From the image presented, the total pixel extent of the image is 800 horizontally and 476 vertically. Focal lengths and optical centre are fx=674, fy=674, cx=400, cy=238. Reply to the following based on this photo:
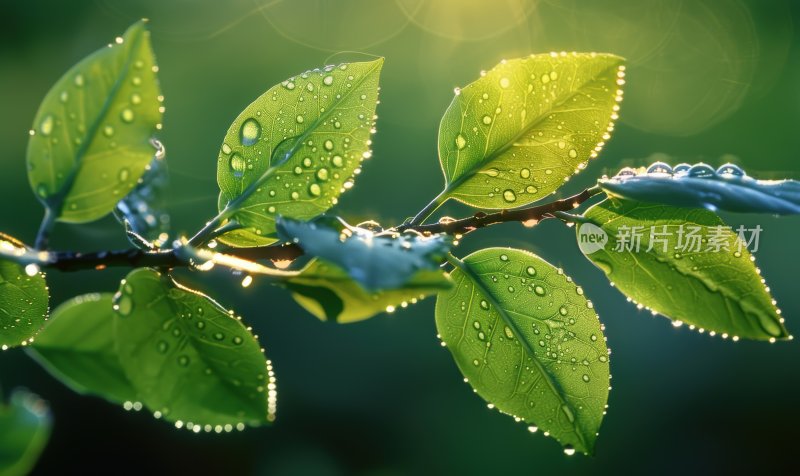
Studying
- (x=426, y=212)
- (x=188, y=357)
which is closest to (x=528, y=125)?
(x=426, y=212)

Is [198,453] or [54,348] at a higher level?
[54,348]

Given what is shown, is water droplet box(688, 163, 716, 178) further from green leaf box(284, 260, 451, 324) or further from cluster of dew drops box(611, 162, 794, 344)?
green leaf box(284, 260, 451, 324)

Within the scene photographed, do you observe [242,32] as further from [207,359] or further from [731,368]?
[207,359]

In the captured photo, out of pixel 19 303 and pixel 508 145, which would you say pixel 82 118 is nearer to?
pixel 19 303

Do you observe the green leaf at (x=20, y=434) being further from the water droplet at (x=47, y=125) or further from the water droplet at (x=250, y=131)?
the water droplet at (x=250, y=131)

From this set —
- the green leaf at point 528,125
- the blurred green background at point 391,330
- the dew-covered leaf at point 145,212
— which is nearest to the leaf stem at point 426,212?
the green leaf at point 528,125

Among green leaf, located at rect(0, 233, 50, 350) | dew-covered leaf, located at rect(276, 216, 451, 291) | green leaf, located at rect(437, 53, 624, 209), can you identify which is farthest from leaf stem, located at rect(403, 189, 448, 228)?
green leaf, located at rect(0, 233, 50, 350)

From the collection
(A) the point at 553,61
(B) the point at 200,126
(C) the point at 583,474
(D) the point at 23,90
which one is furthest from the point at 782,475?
(D) the point at 23,90
